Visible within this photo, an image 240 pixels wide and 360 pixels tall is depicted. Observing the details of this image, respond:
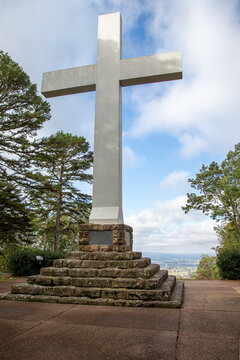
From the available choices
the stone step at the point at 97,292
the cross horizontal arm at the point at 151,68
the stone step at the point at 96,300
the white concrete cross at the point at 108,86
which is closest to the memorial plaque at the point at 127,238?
the white concrete cross at the point at 108,86

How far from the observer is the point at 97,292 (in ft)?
14.0

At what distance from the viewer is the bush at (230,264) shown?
8.52m

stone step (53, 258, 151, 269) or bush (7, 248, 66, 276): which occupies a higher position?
stone step (53, 258, 151, 269)

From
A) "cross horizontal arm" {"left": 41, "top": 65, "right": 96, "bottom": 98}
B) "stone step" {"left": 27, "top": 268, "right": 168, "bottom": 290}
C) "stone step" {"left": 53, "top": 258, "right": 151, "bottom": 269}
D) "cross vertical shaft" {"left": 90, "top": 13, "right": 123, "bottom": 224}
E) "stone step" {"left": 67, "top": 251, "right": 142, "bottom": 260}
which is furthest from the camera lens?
"cross horizontal arm" {"left": 41, "top": 65, "right": 96, "bottom": 98}

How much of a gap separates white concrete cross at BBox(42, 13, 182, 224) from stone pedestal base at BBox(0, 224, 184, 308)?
484 mm

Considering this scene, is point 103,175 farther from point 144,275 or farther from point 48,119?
point 48,119

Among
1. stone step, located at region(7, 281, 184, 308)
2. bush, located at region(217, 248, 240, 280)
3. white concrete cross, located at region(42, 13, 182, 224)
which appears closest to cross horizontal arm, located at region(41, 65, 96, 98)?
white concrete cross, located at region(42, 13, 182, 224)

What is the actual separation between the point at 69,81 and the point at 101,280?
5253mm

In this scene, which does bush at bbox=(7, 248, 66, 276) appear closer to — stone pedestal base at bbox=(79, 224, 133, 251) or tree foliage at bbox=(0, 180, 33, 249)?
tree foliage at bbox=(0, 180, 33, 249)

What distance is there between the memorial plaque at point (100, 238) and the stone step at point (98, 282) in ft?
3.16

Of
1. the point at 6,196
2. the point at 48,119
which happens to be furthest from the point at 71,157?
the point at 6,196

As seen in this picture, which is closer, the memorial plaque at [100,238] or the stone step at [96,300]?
the stone step at [96,300]

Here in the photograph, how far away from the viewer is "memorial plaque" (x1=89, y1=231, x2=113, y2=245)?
542 centimetres

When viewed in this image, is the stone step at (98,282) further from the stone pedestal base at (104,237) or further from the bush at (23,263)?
the bush at (23,263)
